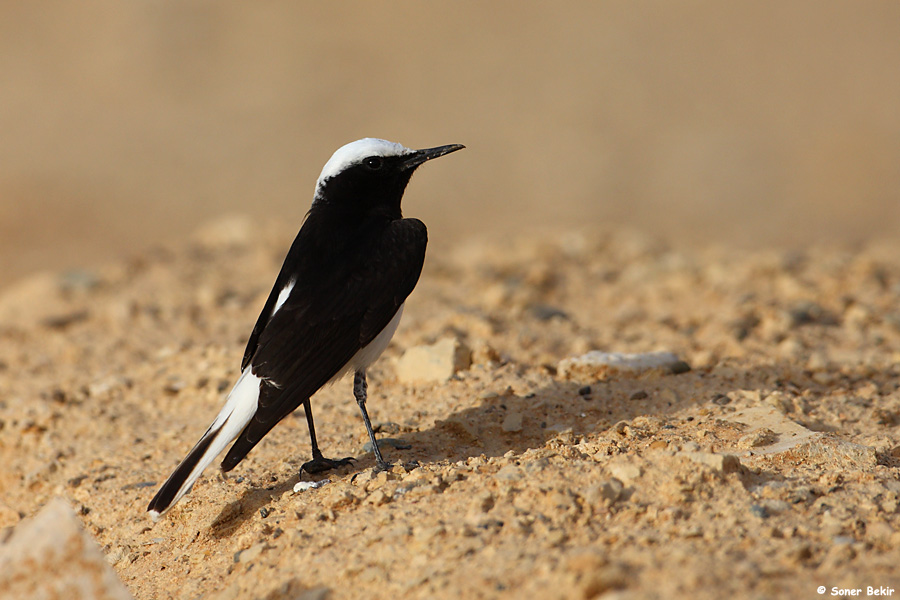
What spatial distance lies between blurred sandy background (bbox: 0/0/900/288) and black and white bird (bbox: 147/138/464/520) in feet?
22.7

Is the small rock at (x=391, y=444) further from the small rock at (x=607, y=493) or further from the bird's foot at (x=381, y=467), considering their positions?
the small rock at (x=607, y=493)

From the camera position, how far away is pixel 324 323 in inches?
182

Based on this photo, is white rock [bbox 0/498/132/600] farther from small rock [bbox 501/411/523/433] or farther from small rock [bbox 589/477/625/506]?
small rock [bbox 501/411/523/433]

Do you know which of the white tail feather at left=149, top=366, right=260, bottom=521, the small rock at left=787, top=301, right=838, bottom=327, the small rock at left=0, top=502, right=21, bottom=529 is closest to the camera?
the white tail feather at left=149, top=366, right=260, bottom=521

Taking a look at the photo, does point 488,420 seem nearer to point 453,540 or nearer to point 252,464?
point 252,464

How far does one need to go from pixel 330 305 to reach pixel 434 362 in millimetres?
1476

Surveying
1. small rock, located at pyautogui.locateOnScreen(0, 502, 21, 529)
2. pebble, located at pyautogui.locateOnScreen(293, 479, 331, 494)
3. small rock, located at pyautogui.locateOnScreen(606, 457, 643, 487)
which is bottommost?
small rock, located at pyautogui.locateOnScreen(606, 457, 643, 487)

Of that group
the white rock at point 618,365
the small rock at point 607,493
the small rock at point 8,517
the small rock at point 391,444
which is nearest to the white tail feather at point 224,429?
the small rock at point 391,444

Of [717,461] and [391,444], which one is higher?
[391,444]

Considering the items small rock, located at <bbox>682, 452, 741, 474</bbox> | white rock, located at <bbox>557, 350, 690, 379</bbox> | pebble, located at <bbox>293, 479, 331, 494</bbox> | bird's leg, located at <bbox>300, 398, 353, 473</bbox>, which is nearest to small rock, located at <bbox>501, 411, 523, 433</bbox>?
white rock, located at <bbox>557, 350, 690, 379</bbox>

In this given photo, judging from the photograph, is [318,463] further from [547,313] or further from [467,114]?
[467,114]

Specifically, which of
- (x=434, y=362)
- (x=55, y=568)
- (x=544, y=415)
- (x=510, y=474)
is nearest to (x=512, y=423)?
(x=544, y=415)

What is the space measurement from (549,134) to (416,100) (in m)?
3.15

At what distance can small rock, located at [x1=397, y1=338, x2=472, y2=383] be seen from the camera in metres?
5.96
